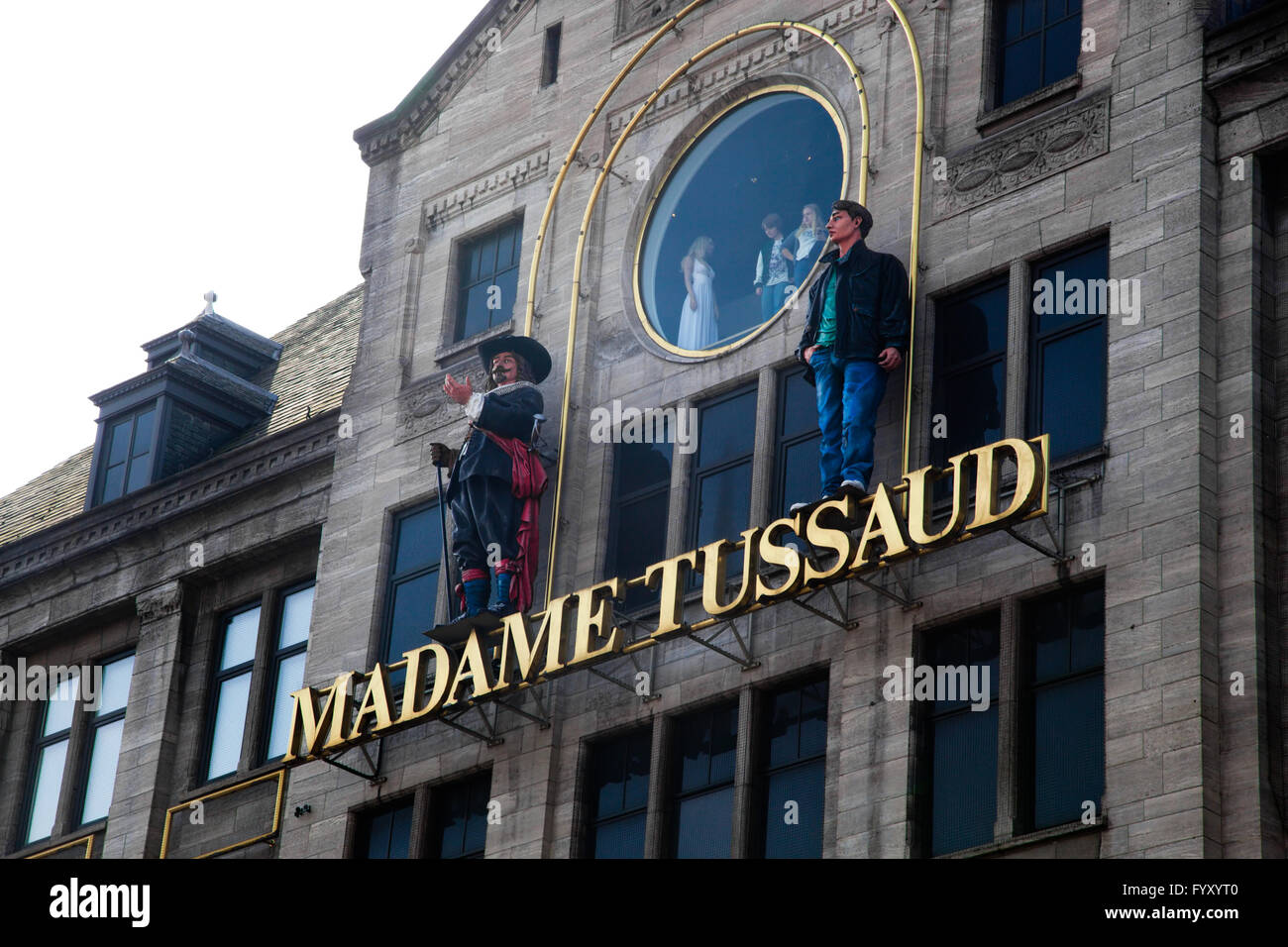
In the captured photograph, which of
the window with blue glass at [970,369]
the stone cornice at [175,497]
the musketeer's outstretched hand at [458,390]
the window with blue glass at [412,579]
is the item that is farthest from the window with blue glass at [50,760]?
the window with blue glass at [970,369]

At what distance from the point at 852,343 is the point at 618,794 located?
671 centimetres

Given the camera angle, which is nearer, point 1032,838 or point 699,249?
point 1032,838

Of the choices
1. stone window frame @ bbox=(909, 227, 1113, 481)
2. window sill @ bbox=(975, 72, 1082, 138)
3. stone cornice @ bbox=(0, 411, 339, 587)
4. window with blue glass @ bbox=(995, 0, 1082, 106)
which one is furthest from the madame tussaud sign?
stone cornice @ bbox=(0, 411, 339, 587)

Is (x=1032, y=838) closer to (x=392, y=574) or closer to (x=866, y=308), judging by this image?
(x=866, y=308)

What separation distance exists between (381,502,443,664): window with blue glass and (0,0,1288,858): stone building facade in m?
0.07

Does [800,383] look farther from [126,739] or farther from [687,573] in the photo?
[126,739]

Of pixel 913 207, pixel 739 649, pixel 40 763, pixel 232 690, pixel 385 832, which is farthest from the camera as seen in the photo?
pixel 40 763

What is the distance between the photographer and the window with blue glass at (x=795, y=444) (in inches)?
1506

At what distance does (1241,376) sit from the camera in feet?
112

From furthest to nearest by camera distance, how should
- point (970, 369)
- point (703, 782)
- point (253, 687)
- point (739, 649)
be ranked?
1. point (253, 687)
2. point (739, 649)
3. point (703, 782)
4. point (970, 369)

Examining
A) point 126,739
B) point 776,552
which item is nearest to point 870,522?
point 776,552

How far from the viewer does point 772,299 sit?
132ft

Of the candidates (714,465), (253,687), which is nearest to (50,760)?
(253,687)
